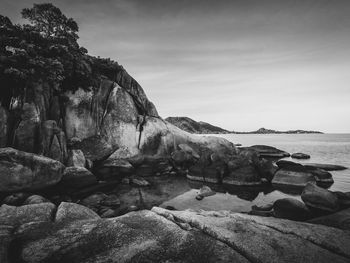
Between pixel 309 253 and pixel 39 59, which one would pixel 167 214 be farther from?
pixel 39 59

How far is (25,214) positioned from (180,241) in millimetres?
5492

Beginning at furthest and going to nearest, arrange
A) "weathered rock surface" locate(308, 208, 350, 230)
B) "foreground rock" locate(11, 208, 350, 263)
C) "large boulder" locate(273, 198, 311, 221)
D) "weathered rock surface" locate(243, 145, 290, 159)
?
"weathered rock surface" locate(243, 145, 290, 159), "large boulder" locate(273, 198, 311, 221), "weathered rock surface" locate(308, 208, 350, 230), "foreground rock" locate(11, 208, 350, 263)

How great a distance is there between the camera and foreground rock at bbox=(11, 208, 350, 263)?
13.8 ft

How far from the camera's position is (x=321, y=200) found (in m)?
9.86

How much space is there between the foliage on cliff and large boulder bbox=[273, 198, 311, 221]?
20205 mm

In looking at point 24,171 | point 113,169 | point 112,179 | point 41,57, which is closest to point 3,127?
point 24,171

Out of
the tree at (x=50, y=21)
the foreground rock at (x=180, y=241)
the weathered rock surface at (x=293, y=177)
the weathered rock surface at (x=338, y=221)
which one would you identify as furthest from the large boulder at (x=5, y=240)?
the tree at (x=50, y=21)

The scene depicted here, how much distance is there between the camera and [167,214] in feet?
21.3

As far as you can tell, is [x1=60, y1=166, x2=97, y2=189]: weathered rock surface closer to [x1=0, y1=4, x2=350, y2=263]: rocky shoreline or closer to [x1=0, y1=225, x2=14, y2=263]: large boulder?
[x1=0, y1=4, x2=350, y2=263]: rocky shoreline

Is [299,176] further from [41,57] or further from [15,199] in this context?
[41,57]

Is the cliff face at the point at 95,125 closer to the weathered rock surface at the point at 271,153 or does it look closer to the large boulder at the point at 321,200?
the large boulder at the point at 321,200

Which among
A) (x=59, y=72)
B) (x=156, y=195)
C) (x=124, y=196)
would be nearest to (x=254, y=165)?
(x=156, y=195)

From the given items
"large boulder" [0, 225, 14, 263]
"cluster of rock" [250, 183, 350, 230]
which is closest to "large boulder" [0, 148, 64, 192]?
"large boulder" [0, 225, 14, 263]

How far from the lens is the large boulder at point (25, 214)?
5717 millimetres
